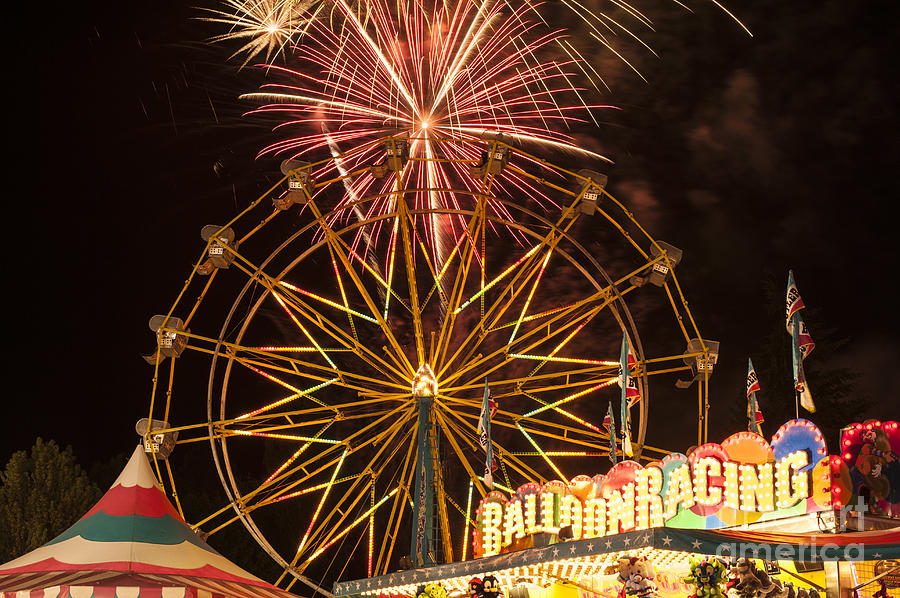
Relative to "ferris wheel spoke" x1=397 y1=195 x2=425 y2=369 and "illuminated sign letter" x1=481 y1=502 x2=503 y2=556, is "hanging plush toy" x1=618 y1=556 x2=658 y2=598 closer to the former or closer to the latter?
"illuminated sign letter" x1=481 y1=502 x2=503 y2=556

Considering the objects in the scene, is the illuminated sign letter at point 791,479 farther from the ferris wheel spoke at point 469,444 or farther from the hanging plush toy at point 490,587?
the ferris wheel spoke at point 469,444

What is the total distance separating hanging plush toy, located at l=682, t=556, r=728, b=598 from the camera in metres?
10.5

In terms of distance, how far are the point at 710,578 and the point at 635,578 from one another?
3.60 ft

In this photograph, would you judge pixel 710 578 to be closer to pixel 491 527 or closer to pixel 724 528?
pixel 724 528

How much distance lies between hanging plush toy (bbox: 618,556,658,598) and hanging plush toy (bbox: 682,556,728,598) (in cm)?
83

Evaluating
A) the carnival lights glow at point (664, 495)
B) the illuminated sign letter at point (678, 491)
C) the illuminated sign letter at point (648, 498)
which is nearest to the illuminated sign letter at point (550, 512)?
the carnival lights glow at point (664, 495)

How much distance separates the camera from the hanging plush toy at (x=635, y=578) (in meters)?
11.4

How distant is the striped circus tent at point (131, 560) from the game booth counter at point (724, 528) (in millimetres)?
3194

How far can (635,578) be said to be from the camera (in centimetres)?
1143

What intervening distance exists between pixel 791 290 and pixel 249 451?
31496mm

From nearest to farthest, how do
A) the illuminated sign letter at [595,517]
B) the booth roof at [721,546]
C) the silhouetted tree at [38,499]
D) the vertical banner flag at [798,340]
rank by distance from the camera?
the booth roof at [721,546] < the vertical banner flag at [798,340] < the illuminated sign letter at [595,517] < the silhouetted tree at [38,499]

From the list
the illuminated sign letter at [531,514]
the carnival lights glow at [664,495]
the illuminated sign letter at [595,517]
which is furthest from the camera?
the illuminated sign letter at [531,514]

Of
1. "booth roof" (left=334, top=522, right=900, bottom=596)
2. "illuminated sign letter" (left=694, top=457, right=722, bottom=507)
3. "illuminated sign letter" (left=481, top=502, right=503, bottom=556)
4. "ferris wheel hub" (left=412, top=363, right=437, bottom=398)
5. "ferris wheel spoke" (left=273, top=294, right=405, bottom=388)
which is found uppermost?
"ferris wheel spoke" (left=273, top=294, right=405, bottom=388)

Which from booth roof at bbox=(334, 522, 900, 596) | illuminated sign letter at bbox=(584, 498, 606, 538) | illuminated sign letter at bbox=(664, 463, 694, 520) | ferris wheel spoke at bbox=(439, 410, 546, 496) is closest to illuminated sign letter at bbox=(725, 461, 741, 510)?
illuminated sign letter at bbox=(664, 463, 694, 520)
